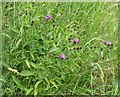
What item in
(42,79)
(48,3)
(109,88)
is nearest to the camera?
(42,79)

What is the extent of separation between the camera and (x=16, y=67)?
2254mm

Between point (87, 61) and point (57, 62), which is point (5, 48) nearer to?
point (57, 62)

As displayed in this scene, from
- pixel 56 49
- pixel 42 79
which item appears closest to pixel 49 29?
pixel 56 49

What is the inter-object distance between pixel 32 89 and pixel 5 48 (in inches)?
13.2

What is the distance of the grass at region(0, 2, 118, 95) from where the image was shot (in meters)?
2.21

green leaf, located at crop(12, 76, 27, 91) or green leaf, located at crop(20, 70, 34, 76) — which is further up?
green leaf, located at crop(20, 70, 34, 76)

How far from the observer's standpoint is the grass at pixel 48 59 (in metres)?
2.21

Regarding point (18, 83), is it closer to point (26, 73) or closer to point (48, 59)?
point (26, 73)

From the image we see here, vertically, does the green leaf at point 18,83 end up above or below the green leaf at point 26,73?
below

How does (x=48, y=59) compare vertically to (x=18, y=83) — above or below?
above

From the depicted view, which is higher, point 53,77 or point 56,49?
point 56,49

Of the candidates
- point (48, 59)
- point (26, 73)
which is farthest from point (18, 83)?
point (48, 59)

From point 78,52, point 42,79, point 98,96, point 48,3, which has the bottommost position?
point 98,96

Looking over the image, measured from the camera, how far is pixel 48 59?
2.20 m
